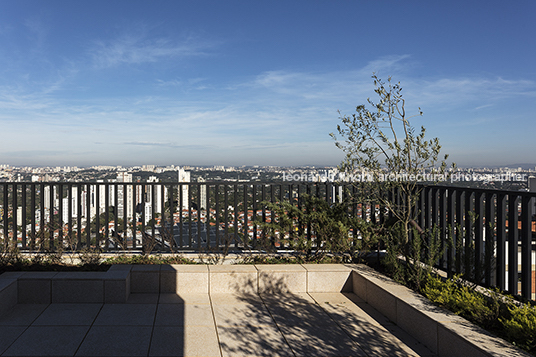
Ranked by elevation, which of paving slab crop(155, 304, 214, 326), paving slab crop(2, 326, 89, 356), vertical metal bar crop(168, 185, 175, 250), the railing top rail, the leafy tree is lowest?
paving slab crop(155, 304, 214, 326)

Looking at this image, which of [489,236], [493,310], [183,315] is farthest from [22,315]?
[489,236]

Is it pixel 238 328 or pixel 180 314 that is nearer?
pixel 238 328

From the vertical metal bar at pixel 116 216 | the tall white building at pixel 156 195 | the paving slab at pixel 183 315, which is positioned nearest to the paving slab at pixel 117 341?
the paving slab at pixel 183 315

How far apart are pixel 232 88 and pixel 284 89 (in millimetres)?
1556

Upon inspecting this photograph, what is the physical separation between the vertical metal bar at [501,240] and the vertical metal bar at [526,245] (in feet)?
0.45

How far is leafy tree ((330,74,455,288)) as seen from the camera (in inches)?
131

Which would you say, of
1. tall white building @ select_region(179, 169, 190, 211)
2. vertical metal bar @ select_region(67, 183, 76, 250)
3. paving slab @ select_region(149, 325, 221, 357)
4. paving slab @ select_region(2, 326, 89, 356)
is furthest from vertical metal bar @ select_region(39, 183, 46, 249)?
paving slab @ select_region(149, 325, 221, 357)

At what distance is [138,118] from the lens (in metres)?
10.3

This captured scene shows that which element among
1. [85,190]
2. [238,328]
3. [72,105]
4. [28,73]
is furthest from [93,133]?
[238,328]

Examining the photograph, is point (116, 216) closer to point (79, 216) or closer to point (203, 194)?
point (79, 216)

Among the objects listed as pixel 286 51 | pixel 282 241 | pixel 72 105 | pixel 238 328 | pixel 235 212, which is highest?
pixel 286 51

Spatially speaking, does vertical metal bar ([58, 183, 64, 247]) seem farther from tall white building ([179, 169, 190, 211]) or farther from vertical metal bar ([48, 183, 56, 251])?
tall white building ([179, 169, 190, 211])

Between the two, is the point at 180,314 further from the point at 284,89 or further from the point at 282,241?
the point at 284,89

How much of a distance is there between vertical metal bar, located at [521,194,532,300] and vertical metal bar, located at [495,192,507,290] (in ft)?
0.45
